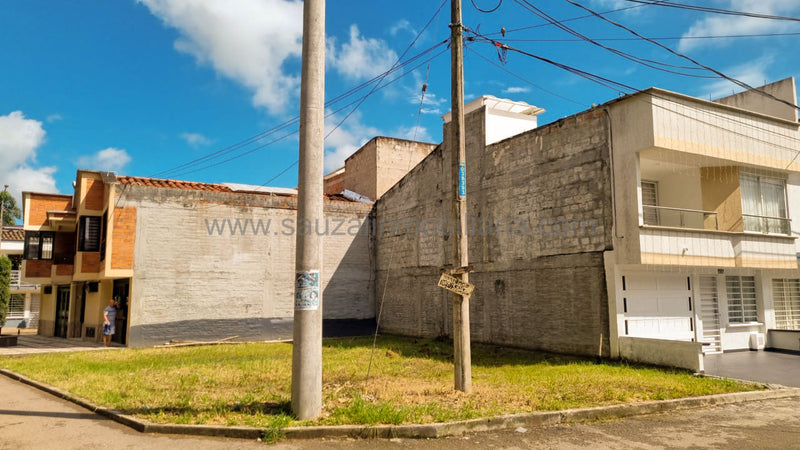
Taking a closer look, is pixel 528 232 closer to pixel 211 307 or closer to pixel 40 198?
pixel 211 307

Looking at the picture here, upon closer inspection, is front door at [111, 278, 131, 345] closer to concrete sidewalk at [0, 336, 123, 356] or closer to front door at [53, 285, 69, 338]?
concrete sidewalk at [0, 336, 123, 356]

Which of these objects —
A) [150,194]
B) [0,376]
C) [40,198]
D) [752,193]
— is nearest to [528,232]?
[752,193]

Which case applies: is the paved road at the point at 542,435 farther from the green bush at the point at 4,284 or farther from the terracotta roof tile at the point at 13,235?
the terracotta roof tile at the point at 13,235

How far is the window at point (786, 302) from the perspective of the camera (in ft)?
54.4

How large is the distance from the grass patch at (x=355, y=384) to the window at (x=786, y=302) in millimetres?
8940

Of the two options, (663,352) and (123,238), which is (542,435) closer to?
(663,352)

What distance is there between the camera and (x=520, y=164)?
50.3 ft

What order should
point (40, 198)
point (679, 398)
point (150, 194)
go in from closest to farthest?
1. point (679, 398)
2. point (150, 194)
3. point (40, 198)

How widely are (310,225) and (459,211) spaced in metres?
2.80

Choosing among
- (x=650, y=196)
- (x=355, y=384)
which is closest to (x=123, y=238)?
(x=355, y=384)

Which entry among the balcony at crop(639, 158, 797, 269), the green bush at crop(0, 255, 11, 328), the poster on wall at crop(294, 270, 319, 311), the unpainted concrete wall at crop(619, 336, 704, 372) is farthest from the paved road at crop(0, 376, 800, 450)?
the green bush at crop(0, 255, 11, 328)

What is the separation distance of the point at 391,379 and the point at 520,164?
324 inches

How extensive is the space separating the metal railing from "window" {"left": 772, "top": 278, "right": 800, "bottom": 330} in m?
2.20

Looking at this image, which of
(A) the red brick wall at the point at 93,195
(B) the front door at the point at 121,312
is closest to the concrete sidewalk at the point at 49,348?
(B) the front door at the point at 121,312
